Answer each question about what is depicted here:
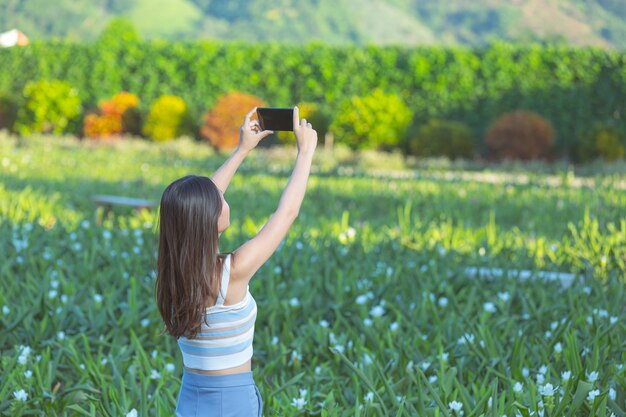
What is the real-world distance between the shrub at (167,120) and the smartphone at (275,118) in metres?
17.4

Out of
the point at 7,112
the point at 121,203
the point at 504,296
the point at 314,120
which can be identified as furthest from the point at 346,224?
the point at 7,112

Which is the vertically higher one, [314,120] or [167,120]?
[314,120]

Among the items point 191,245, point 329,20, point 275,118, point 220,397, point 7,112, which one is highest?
point 275,118

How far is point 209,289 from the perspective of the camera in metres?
2.00

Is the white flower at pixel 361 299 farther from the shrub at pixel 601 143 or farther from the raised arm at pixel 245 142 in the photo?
the shrub at pixel 601 143

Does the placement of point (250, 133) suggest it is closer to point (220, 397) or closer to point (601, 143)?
point (220, 397)

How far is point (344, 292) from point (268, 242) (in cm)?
217

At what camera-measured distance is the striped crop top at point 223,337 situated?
204cm

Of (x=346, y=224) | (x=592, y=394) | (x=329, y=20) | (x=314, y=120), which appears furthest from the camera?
(x=329, y=20)

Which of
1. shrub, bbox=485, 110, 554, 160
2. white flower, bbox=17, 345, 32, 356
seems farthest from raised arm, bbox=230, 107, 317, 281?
shrub, bbox=485, 110, 554, 160

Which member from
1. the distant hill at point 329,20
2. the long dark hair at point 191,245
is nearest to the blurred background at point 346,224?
the long dark hair at point 191,245

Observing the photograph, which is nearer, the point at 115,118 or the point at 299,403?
the point at 299,403

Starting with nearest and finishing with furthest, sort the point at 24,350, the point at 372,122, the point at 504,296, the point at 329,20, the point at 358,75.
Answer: the point at 24,350
the point at 504,296
the point at 372,122
the point at 358,75
the point at 329,20

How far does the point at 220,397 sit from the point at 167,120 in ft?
58.5
